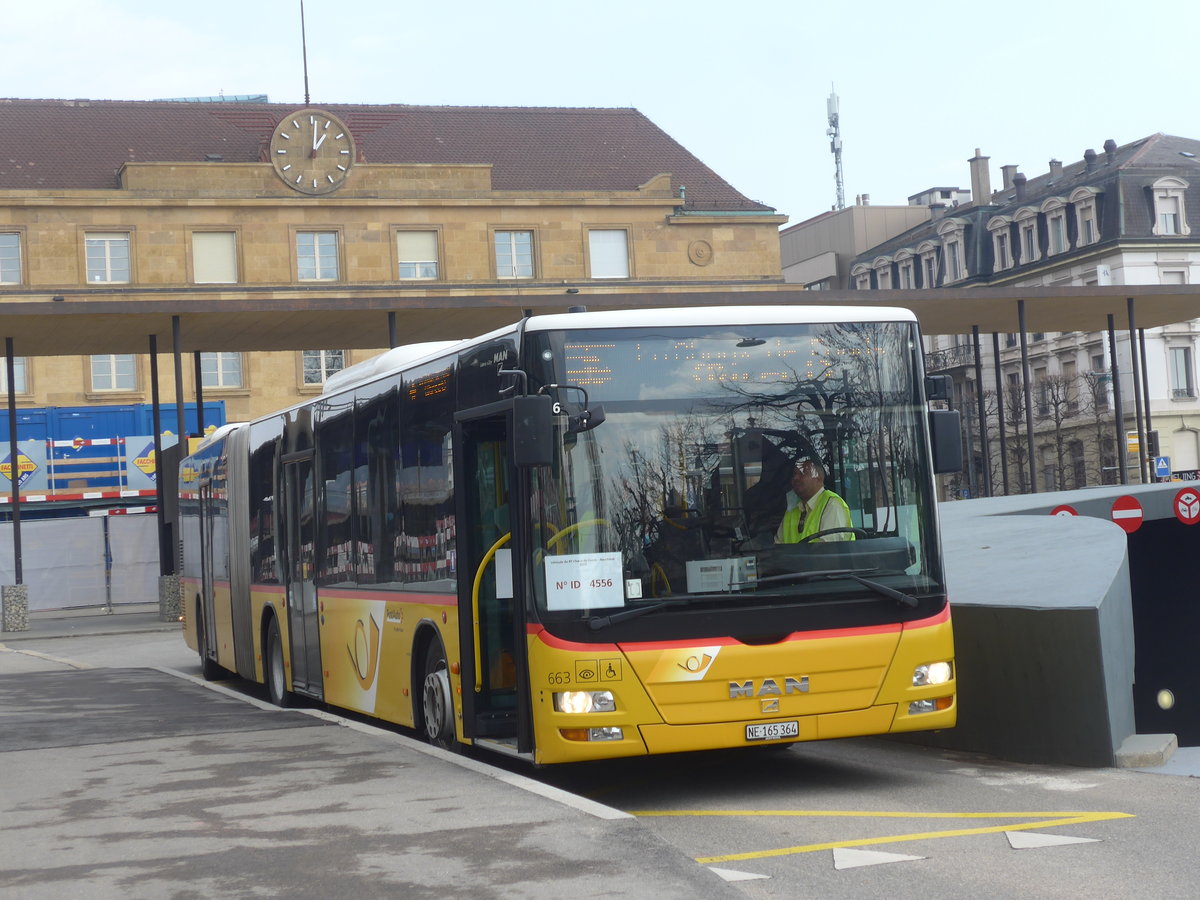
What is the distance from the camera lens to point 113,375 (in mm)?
57625

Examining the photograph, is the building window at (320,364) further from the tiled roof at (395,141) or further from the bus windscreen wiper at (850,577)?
the bus windscreen wiper at (850,577)

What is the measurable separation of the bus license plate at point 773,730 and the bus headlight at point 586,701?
77cm

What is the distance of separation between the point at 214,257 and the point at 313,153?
4907 millimetres

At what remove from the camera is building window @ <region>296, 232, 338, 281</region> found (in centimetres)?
5944

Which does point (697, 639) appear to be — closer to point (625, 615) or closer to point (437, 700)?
point (625, 615)

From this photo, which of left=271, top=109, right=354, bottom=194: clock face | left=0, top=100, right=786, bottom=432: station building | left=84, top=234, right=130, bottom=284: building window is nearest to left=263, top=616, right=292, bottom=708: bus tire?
left=0, top=100, right=786, bottom=432: station building

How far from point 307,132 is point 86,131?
9.21m

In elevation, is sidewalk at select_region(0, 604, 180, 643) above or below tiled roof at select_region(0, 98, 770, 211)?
below

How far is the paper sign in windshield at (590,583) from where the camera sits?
921cm

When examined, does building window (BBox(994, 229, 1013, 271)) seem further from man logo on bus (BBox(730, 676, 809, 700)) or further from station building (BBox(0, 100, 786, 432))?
man logo on bus (BBox(730, 676, 809, 700))

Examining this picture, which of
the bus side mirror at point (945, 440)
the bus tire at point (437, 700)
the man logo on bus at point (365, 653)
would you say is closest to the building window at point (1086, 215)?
the man logo on bus at point (365, 653)

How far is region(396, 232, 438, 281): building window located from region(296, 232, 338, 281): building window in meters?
2.36

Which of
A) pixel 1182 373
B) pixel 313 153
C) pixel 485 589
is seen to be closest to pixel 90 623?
pixel 313 153

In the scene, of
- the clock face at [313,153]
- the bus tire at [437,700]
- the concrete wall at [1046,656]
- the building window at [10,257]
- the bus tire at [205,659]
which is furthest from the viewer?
the clock face at [313,153]
